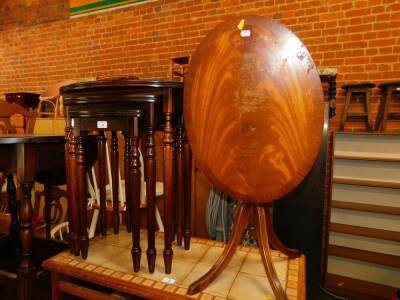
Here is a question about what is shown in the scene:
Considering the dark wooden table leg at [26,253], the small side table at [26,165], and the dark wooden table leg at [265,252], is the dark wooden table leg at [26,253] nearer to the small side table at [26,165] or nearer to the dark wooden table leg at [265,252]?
the small side table at [26,165]

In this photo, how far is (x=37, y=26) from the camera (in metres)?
4.36

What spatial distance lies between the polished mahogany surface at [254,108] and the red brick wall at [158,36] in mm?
2062

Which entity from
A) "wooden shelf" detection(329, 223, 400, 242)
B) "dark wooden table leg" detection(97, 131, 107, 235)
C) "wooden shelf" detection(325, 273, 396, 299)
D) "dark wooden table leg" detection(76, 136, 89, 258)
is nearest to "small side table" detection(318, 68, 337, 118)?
"wooden shelf" detection(329, 223, 400, 242)

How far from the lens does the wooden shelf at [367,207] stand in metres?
2.19

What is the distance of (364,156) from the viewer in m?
2.30

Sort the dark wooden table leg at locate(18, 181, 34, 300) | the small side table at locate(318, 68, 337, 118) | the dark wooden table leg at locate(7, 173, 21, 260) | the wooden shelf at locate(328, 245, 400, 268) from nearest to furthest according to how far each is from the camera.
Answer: the dark wooden table leg at locate(18, 181, 34, 300) → the dark wooden table leg at locate(7, 173, 21, 260) → the wooden shelf at locate(328, 245, 400, 268) → the small side table at locate(318, 68, 337, 118)

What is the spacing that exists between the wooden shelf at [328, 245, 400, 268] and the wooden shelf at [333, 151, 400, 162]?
2.65 feet

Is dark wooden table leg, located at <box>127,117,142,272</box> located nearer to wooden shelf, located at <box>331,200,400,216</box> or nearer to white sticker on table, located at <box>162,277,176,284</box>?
white sticker on table, located at <box>162,277,176,284</box>

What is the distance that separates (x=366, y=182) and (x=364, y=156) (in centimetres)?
23

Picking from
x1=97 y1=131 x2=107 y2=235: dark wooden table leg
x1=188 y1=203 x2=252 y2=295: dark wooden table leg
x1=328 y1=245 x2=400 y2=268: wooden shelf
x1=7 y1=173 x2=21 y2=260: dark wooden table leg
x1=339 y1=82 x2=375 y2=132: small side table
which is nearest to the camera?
x1=188 y1=203 x2=252 y2=295: dark wooden table leg

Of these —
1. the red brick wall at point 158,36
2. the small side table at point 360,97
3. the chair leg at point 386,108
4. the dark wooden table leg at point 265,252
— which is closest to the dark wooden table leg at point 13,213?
the dark wooden table leg at point 265,252

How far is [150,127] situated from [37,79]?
4.35 meters

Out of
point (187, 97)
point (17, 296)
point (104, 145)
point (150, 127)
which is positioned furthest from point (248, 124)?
point (17, 296)

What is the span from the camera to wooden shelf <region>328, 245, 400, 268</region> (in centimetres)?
217
